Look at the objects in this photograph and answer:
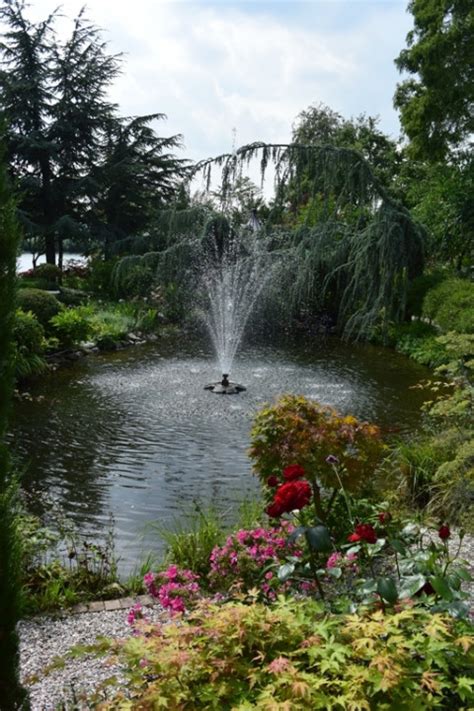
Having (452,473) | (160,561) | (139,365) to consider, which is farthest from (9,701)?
(139,365)

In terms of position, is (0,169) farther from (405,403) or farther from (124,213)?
(124,213)

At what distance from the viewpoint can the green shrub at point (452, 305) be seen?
34.0 ft

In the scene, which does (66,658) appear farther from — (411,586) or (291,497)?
(411,586)

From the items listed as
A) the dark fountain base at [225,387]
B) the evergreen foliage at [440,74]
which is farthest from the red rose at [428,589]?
the evergreen foliage at [440,74]

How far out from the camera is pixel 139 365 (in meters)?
11.1

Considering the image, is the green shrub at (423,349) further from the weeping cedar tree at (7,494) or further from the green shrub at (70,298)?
the weeping cedar tree at (7,494)

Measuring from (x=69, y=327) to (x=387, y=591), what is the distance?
33.3ft

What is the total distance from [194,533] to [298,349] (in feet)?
30.6

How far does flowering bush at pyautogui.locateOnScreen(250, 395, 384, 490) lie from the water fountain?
9853 millimetres

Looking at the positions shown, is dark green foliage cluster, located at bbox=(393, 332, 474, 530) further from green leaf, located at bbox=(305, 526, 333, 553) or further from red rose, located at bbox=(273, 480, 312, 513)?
red rose, located at bbox=(273, 480, 312, 513)

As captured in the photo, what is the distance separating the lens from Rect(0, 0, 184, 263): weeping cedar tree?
21.9 meters

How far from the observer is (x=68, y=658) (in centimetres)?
273

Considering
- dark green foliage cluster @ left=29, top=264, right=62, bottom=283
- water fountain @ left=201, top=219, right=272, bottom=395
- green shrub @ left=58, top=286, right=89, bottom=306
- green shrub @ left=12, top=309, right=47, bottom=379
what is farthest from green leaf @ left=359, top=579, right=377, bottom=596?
dark green foliage cluster @ left=29, top=264, right=62, bottom=283

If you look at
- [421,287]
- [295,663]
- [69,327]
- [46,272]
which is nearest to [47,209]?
[46,272]
